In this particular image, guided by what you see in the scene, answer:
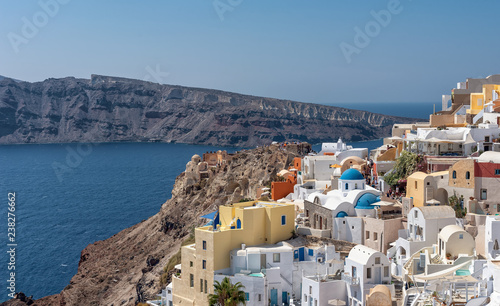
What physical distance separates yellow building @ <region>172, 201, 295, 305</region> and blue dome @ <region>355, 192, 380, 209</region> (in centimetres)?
438

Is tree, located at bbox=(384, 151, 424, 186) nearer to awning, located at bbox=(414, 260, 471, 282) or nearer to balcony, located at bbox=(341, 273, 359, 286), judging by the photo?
awning, located at bbox=(414, 260, 471, 282)

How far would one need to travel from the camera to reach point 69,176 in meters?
151

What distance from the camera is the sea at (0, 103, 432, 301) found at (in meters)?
71.6

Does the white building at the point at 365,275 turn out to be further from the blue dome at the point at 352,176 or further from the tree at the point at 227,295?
the blue dome at the point at 352,176

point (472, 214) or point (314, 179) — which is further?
point (314, 179)

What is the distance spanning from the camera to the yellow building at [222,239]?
3453cm

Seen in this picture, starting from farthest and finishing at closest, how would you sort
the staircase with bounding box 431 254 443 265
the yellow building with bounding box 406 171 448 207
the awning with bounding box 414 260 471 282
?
the yellow building with bounding box 406 171 448 207, the staircase with bounding box 431 254 443 265, the awning with bounding box 414 260 471 282

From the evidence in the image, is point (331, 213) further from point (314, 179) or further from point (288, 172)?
point (288, 172)

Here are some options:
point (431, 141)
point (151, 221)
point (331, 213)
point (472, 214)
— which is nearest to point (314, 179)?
point (431, 141)

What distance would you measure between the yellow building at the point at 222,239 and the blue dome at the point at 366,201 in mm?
4380

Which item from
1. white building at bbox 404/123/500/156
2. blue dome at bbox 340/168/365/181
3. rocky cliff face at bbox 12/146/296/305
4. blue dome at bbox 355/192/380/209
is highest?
white building at bbox 404/123/500/156

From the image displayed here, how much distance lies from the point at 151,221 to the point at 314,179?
96.2ft

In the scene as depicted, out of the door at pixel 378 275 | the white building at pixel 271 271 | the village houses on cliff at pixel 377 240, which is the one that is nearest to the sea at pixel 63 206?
the village houses on cliff at pixel 377 240

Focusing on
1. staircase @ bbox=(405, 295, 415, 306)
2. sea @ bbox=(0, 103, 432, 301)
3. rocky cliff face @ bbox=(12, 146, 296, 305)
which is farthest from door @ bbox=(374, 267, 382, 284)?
sea @ bbox=(0, 103, 432, 301)
